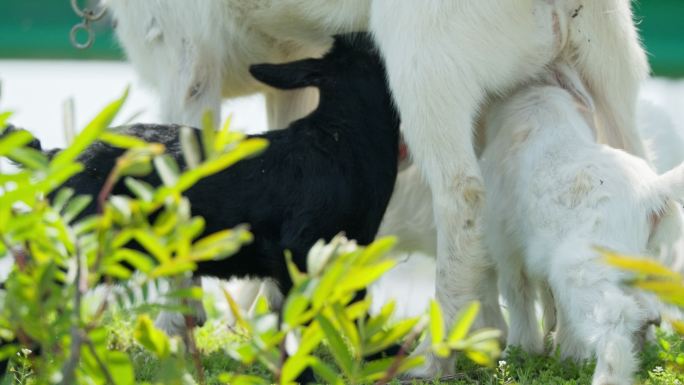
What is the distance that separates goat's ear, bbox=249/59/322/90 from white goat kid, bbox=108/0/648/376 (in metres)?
0.23

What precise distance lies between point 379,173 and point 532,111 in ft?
2.06

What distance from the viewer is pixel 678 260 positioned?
361 centimetres

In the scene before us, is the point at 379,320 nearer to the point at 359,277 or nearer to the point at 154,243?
the point at 359,277

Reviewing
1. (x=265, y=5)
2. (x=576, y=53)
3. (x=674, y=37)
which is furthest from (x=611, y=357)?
(x=674, y=37)

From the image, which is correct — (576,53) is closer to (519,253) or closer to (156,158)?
(519,253)

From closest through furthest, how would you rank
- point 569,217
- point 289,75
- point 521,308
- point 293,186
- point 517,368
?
point 569,217, point 293,186, point 517,368, point 289,75, point 521,308

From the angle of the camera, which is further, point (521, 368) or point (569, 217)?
point (521, 368)

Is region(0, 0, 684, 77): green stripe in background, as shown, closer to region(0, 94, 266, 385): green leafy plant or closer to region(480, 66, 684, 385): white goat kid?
region(480, 66, 684, 385): white goat kid

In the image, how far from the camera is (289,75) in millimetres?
4070

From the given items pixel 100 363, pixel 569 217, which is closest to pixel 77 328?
pixel 100 363

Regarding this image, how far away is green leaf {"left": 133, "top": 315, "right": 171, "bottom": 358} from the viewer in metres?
1.55

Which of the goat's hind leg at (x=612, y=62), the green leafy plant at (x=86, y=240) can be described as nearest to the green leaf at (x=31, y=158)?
the green leafy plant at (x=86, y=240)

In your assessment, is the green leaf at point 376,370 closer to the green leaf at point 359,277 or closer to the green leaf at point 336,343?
the green leaf at point 336,343

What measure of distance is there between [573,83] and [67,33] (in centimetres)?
1247
